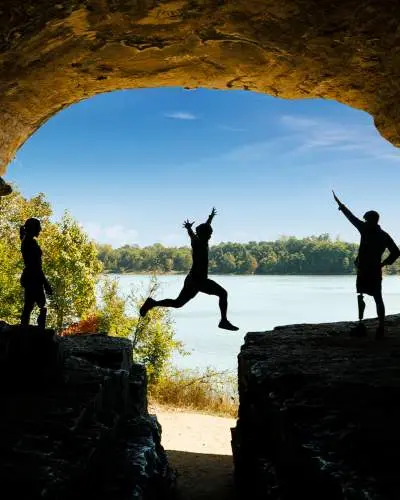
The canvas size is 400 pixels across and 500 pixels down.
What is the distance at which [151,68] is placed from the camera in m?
8.60

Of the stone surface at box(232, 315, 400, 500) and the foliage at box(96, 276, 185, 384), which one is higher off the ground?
the stone surface at box(232, 315, 400, 500)

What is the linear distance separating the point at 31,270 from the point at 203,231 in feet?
9.47

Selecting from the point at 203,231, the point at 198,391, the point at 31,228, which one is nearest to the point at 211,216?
the point at 203,231

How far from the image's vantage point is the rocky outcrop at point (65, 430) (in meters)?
3.52

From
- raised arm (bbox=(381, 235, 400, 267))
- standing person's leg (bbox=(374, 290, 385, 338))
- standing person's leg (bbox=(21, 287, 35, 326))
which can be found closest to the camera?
standing person's leg (bbox=(21, 287, 35, 326))

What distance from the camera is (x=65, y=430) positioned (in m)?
4.30

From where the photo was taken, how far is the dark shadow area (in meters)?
9.36

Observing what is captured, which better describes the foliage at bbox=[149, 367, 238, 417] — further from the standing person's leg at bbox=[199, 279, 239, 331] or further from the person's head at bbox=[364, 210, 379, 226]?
the person's head at bbox=[364, 210, 379, 226]

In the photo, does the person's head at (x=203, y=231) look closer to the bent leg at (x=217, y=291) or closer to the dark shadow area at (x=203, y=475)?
the bent leg at (x=217, y=291)

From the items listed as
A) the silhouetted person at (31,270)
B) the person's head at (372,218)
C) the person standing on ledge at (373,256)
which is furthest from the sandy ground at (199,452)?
the person's head at (372,218)

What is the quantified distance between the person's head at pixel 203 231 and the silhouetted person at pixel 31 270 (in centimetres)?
258

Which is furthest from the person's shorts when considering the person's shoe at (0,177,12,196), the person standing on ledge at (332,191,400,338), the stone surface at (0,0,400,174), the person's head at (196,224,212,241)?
the person's shoe at (0,177,12,196)

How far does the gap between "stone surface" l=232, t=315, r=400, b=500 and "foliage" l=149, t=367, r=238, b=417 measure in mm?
12171

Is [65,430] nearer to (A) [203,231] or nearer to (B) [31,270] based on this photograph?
(B) [31,270]
